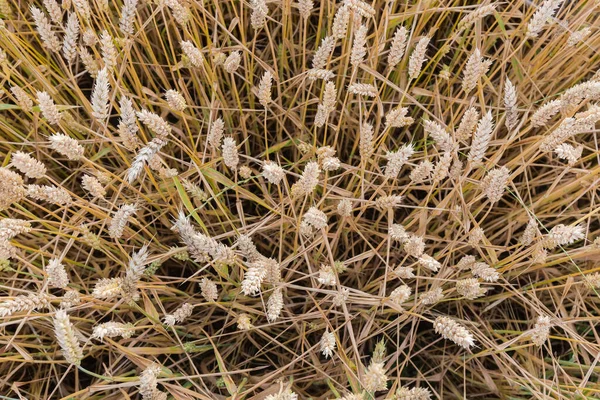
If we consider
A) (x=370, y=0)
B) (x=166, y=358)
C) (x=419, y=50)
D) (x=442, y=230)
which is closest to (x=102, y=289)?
(x=166, y=358)

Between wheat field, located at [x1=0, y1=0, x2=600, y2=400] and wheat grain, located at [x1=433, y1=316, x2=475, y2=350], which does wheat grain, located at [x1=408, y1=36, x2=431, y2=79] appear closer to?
wheat field, located at [x1=0, y1=0, x2=600, y2=400]

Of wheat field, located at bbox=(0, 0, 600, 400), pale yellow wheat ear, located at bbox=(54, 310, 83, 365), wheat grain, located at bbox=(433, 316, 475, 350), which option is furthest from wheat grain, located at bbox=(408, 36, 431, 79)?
pale yellow wheat ear, located at bbox=(54, 310, 83, 365)

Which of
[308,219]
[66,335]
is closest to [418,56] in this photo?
[308,219]

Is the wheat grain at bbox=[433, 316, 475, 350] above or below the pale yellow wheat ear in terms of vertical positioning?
below

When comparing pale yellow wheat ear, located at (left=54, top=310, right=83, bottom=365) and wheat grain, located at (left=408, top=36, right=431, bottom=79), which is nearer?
pale yellow wheat ear, located at (left=54, top=310, right=83, bottom=365)

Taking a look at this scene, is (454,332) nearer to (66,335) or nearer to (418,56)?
(418,56)

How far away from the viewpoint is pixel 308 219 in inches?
44.6

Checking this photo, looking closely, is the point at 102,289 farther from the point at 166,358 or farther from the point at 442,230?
the point at 442,230

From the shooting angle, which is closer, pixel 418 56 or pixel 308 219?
pixel 308 219

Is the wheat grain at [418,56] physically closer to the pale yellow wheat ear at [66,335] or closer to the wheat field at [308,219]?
the wheat field at [308,219]

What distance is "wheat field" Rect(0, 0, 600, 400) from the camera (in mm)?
1260

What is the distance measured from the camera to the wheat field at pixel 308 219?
126 cm

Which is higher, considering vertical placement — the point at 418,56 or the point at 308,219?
the point at 418,56

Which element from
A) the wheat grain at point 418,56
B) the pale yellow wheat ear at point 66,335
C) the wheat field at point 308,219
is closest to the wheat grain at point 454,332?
the wheat field at point 308,219
